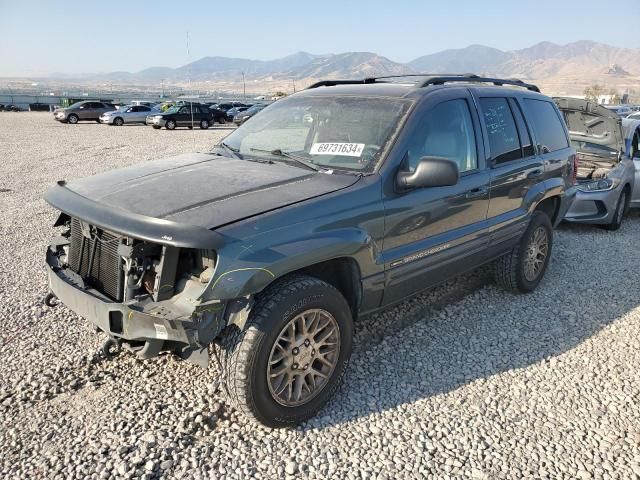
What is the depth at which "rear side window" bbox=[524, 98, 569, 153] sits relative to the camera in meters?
4.86

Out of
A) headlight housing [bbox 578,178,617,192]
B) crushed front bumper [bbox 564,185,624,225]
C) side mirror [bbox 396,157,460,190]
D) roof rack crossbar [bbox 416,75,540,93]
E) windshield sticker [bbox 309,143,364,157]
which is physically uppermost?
roof rack crossbar [bbox 416,75,540,93]

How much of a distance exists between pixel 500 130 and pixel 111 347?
11.7 feet

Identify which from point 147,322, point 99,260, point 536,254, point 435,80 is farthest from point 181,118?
point 147,322

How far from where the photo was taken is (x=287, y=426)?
9.53ft

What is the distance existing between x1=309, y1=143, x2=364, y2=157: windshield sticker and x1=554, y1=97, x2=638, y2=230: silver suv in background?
5.39 meters

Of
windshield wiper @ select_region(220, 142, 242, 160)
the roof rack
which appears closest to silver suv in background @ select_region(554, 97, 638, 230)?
the roof rack

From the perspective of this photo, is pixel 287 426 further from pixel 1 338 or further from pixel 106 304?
pixel 1 338

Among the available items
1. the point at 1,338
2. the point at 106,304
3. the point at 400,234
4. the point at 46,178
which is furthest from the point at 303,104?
the point at 46,178

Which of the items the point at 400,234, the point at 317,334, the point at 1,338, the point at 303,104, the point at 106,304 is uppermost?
the point at 303,104

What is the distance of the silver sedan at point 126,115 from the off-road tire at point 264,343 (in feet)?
100

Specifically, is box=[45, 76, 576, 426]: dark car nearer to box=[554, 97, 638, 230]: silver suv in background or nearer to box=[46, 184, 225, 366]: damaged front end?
box=[46, 184, 225, 366]: damaged front end

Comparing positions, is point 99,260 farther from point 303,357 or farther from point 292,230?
point 303,357

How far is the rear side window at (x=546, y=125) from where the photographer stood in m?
4.86

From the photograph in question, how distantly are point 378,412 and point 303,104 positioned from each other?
2.45 metres
